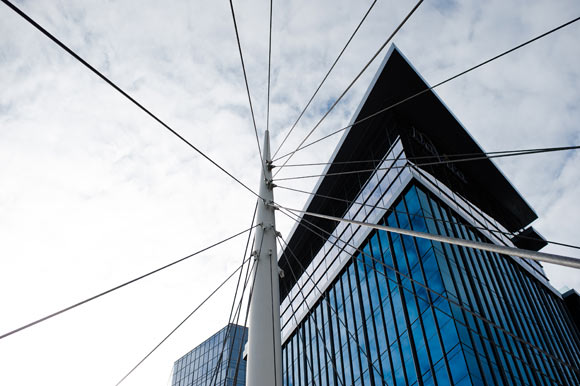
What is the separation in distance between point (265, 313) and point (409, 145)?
23589 millimetres

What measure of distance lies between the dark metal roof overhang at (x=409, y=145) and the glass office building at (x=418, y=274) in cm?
9

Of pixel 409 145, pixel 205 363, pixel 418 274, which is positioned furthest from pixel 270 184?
pixel 205 363

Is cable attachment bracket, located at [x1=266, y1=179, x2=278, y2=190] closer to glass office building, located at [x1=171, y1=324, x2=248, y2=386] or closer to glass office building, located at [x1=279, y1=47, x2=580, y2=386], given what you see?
glass office building, located at [x1=279, y1=47, x2=580, y2=386]

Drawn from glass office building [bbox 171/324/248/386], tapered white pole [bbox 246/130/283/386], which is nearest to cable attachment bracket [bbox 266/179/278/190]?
tapered white pole [bbox 246/130/283/386]

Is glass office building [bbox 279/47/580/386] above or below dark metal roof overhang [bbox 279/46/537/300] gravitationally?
below

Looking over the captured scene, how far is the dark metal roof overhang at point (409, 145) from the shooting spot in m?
28.4

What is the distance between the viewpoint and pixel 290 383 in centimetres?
3428

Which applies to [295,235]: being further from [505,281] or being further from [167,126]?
[167,126]

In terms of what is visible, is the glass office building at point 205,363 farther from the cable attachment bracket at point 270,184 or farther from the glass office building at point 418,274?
the cable attachment bracket at point 270,184

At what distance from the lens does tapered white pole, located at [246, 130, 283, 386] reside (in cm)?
573

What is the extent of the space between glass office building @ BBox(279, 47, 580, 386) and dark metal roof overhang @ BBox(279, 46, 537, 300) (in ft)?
0.30

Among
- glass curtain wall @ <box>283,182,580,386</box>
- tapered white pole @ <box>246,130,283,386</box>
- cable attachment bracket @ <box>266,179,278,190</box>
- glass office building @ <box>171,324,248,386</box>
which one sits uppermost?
glass office building @ <box>171,324,248,386</box>

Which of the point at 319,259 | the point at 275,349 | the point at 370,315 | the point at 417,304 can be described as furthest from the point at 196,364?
the point at 275,349

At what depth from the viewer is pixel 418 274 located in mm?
21594
